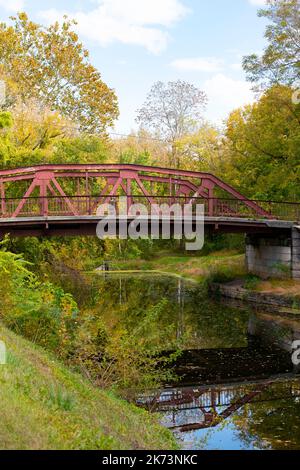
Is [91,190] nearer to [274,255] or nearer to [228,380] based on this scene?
[274,255]

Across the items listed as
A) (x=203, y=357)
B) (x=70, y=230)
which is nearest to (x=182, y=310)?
(x=70, y=230)

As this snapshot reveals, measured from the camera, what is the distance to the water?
40.2 ft

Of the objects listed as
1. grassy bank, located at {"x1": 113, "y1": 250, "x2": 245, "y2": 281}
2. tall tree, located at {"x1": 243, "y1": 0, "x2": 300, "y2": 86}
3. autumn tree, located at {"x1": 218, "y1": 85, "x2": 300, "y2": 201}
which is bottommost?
grassy bank, located at {"x1": 113, "y1": 250, "x2": 245, "y2": 281}

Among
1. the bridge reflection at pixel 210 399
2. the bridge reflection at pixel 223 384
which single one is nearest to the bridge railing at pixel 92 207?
the bridge reflection at pixel 223 384

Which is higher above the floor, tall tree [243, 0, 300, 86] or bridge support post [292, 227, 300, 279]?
tall tree [243, 0, 300, 86]

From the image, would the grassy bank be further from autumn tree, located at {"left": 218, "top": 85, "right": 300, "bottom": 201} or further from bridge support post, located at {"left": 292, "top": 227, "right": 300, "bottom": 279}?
bridge support post, located at {"left": 292, "top": 227, "right": 300, "bottom": 279}

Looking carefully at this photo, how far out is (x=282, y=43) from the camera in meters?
34.3

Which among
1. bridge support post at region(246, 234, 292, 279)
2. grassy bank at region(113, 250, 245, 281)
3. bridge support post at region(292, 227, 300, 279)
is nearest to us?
bridge support post at region(292, 227, 300, 279)

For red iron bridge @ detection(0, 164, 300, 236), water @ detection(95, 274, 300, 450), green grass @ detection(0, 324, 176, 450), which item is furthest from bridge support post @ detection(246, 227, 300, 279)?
green grass @ detection(0, 324, 176, 450)

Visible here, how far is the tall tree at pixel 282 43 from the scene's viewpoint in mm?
33875

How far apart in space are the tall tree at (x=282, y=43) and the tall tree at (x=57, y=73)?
20.1 metres

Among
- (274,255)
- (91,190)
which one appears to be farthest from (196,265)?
(91,190)

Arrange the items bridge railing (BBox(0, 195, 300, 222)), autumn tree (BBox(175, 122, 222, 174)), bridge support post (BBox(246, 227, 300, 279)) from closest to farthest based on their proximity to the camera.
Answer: bridge railing (BBox(0, 195, 300, 222)) < bridge support post (BBox(246, 227, 300, 279)) < autumn tree (BBox(175, 122, 222, 174))

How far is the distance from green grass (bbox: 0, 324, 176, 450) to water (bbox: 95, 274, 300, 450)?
1545mm
